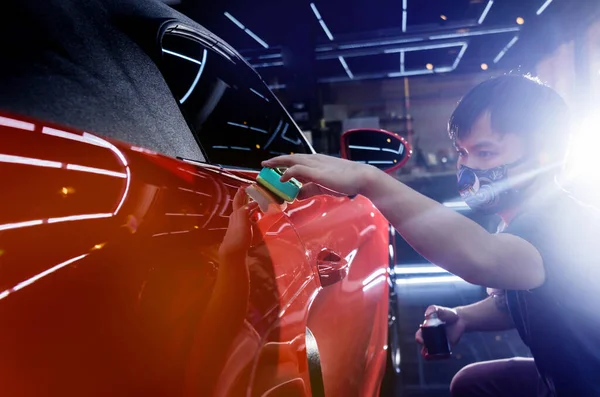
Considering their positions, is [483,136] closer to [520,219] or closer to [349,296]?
[520,219]

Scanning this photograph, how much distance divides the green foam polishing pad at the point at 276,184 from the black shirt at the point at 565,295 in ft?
2.21

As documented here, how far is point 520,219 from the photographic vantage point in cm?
131

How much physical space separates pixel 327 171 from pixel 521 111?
714 mm

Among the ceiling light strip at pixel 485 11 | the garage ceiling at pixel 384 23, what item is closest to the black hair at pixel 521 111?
the garage ceiling at pixel 384 23

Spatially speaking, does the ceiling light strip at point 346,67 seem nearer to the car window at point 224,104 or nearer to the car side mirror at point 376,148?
the car side mirror at point 376,148

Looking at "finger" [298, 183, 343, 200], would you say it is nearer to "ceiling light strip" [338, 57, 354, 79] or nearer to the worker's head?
the worker's head

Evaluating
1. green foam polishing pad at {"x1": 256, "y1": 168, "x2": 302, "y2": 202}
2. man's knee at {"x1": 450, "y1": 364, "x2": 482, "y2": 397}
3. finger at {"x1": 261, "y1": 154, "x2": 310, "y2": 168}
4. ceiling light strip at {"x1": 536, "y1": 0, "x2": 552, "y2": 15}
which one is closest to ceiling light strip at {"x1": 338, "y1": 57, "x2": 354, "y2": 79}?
ceiling light strip at {"x1": 536, "y1": 0, "x2": 552, "y2": 15}

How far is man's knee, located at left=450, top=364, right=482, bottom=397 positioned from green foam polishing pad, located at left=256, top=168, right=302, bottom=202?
4.09 ft

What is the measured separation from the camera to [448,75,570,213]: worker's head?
1.40m

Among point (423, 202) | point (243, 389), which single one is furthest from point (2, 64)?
point (423, 202)

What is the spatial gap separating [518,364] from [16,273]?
1.69 metres

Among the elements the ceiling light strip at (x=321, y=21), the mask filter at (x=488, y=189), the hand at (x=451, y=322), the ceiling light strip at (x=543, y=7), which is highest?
the ceiling light strip at (x=321, y=21)

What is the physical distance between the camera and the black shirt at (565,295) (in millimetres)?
1202

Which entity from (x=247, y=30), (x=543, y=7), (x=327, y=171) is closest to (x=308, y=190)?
(x=327, y=171)
